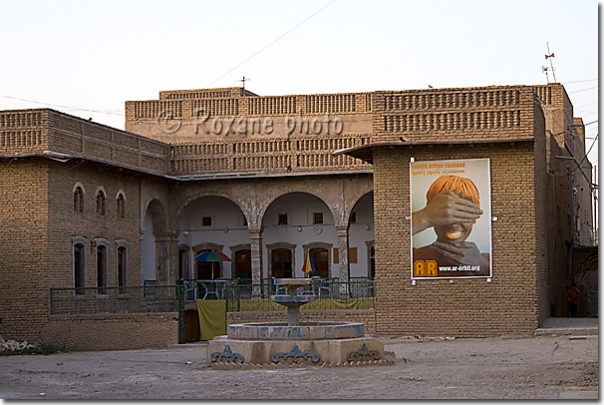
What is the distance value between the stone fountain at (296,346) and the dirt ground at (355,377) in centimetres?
30

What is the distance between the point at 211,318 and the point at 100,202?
5.15m

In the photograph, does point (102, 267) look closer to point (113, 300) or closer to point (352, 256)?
point (113, 300)

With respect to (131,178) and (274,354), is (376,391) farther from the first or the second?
(131,178)

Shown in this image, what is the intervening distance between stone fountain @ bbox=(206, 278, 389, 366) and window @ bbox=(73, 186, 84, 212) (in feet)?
37.7

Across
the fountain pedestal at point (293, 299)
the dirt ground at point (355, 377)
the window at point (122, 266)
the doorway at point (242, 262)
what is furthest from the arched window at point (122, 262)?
the fountain pedestal at point (293, 299)

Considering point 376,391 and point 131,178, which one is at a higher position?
point 131,178

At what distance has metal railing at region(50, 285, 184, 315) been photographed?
2795 cm

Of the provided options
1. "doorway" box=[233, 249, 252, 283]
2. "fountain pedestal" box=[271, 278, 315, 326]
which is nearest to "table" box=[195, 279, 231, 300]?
"doorway" box=[233, 249, 252, 283]

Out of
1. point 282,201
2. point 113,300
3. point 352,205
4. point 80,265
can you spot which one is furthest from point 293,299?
point 282,201

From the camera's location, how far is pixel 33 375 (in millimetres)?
19625

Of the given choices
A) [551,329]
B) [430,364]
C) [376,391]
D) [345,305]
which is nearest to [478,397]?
[376,391]

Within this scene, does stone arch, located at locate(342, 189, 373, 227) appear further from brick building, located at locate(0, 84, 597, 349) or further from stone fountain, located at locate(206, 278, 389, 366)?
stone fountain, located at locate(206, 278, 389, 366)

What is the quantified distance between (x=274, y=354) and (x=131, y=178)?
15.5m

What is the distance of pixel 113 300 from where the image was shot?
95.8 feet
